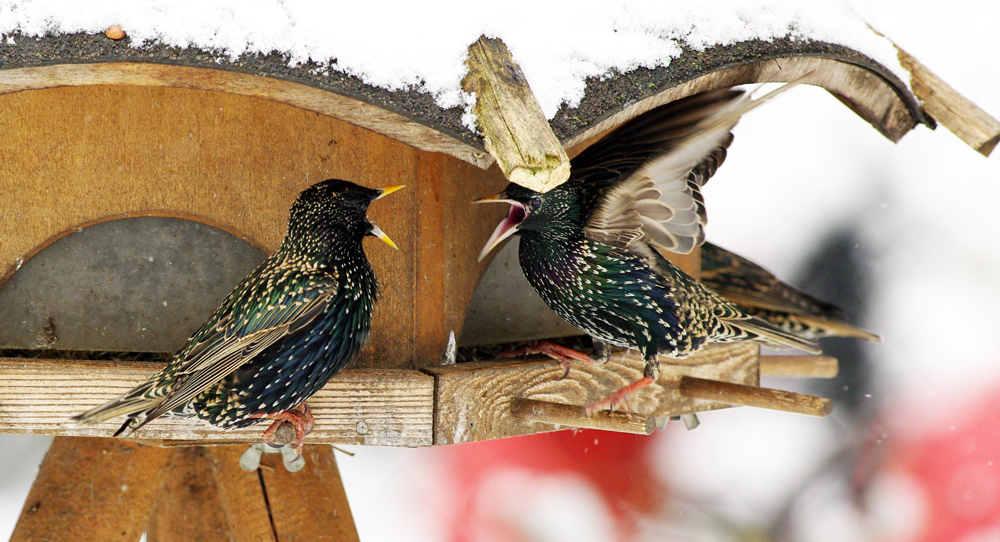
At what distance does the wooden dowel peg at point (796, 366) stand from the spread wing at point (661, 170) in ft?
3.29

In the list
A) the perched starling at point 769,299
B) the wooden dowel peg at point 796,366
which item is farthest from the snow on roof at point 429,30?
the wooden dowel peg at point 796,366

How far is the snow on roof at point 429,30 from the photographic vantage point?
63.1 inches

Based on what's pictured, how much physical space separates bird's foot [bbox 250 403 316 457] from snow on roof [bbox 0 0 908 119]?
0.82 metres

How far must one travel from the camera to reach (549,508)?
382 centimetres

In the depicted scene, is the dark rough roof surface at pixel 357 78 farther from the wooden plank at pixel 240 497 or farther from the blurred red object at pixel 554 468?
the blurred red object at pixel 554 468

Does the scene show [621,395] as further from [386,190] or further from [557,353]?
[386,190]

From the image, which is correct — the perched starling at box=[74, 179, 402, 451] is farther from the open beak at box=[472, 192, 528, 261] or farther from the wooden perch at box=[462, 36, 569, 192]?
the wooden perch at box=[462, 36, 569, 192]

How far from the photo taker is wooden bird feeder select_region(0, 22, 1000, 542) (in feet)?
6.05

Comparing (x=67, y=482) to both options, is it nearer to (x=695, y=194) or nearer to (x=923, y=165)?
(x=695, y=194)

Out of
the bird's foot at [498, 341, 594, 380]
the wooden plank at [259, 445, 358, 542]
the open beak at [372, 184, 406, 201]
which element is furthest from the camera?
the wooden plank at [259, 445, 358, 542]

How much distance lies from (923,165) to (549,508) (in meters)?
2.55

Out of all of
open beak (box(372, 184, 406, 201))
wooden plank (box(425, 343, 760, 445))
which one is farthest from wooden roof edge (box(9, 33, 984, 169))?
wooden plank (box(425, 343, 760, 445))

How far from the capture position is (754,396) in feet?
7.66

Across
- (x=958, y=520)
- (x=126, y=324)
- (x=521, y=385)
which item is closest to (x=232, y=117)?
(x=126, y=324)
